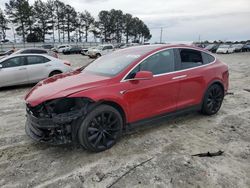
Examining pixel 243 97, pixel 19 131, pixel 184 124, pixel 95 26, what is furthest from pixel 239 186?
pixel 95 26

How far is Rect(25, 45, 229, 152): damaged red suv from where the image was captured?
3254 mm

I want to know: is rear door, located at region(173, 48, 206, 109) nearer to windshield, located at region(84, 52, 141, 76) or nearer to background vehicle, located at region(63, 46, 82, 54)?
windshield, located at region(84, 52, 141, 76)

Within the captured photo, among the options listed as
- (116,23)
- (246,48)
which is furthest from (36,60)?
(116,23)

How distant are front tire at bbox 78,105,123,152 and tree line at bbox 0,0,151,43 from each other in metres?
55.8

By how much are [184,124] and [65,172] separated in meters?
2.62

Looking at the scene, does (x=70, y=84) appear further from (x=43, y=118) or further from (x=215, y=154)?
(x=215, y=154)

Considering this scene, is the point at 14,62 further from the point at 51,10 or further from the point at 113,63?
the point at 51,10

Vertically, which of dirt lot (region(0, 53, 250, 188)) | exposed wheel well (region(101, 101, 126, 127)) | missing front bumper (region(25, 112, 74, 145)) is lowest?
dirt lot (region(0, 53, 250, 188))

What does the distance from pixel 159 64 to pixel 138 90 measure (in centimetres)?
75

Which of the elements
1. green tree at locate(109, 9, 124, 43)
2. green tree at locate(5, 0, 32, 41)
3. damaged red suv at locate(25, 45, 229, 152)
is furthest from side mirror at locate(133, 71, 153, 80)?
green tree at locate(109, 9, 124, 43)

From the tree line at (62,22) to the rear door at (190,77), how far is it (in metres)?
55.1

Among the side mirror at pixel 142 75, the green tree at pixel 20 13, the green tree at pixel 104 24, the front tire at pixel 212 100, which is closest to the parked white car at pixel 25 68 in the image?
the side mirror at pixel 142 75

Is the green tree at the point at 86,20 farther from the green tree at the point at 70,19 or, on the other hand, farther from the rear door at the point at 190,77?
the rear door at the point at 190,77

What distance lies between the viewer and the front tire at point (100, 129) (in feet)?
10.9
